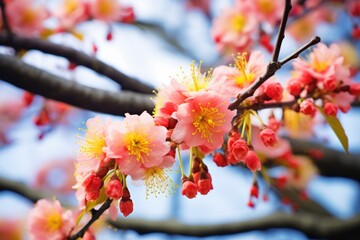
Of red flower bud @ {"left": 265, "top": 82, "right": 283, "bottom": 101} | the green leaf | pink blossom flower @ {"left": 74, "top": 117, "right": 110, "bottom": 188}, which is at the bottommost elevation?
pink blossom flower @ {"left": 74, "top": 117, "right": 110, "bottom": 188}

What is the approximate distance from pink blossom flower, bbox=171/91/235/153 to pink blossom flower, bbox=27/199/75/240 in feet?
1.73

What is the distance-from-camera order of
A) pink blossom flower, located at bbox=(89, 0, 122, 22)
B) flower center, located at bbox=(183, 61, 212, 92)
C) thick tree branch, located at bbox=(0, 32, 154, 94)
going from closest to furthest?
flower center, located at bbox=(183, 61, 212, 92) → thick tree branch, located at bbox=(0, 32, 154, 94) → pink blossom flower, located at bbox=(89, 0, 122, 22)

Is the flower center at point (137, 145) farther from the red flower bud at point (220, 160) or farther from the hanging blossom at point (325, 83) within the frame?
the hanging blossom at point (325, 83)

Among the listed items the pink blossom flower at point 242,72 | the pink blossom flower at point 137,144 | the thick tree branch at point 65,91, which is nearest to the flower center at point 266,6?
the thick tree branch at point 65,91

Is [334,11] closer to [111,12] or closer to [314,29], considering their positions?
[314,29]

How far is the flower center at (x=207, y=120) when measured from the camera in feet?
3.97

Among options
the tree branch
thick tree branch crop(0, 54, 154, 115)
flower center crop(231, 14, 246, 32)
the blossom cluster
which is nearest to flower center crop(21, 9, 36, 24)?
thick tree branch crop(0, 54, 154, 115)

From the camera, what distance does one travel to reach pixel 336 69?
1487 millimetres

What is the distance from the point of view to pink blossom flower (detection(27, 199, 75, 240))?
1.46 m

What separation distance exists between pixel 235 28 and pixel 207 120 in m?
1.50

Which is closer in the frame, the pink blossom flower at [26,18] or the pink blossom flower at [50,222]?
the pink blossom flower at [50,222]

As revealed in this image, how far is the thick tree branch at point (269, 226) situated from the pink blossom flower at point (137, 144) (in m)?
1.37

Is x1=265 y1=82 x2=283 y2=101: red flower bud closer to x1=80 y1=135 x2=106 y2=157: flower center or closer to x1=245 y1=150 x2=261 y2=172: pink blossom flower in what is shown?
x1=245 y1=150 x2=261 y2=172: pink blossom flower

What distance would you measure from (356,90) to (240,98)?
0.47 meters
